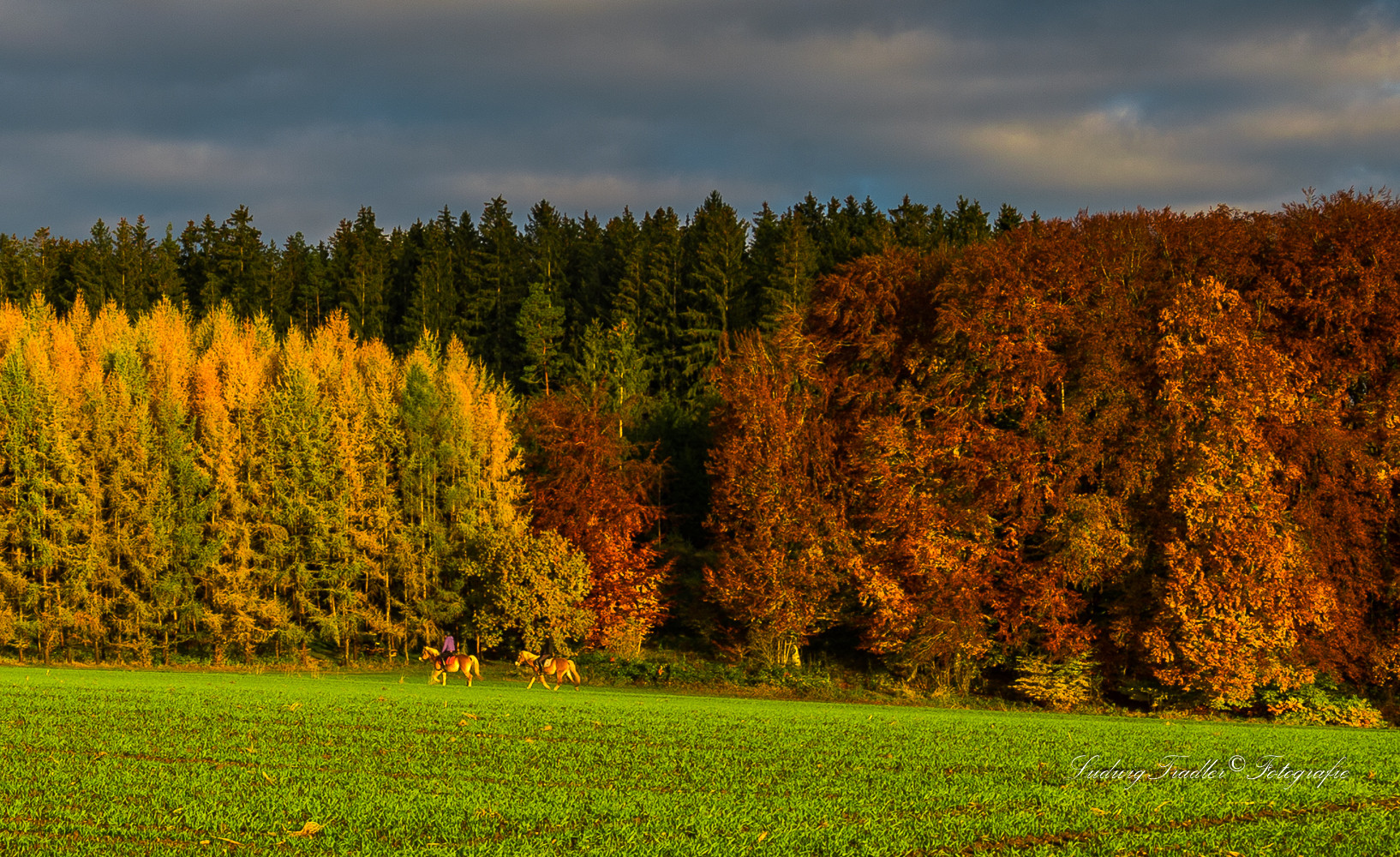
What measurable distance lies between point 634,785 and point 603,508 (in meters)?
38.5

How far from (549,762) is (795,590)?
28.6 meters

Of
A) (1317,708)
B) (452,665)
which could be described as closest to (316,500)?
(452,665)

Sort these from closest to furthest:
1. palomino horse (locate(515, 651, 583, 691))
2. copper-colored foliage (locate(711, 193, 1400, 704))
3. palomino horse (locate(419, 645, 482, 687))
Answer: palomino horse (locate(419, 645, 482, 687)) → palomino horse (locate(515, 651, 583, 691)) → copper-colored foliage (locate(711, 193, 1400, 704))

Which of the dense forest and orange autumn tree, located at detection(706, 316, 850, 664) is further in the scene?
orange autumn tree, located at detection(706, 316, 850, 664)

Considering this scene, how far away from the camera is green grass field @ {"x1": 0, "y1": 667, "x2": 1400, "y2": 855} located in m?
10.8

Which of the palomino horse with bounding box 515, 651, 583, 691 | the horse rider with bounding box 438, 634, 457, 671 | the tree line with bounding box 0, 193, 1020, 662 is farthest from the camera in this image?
the tree line with bounding box 0, 193, 1020, 662

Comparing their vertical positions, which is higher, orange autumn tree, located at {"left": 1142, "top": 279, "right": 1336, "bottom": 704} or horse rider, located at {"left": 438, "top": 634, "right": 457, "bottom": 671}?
orange autumn tree, located at {"left": 1142, "top": 279, "right": 1336, "bottom": 704}

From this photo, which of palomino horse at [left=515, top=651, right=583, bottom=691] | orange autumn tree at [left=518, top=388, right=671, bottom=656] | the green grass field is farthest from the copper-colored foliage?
the green grass field

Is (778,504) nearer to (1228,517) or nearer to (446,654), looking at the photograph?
(446,654)

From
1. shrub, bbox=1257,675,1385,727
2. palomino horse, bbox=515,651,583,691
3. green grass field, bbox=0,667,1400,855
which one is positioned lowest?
shrub, bbox=1257,675,1385,727

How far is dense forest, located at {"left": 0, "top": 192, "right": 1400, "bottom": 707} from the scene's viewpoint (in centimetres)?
3850

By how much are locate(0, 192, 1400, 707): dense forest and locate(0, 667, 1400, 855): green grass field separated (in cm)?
1618

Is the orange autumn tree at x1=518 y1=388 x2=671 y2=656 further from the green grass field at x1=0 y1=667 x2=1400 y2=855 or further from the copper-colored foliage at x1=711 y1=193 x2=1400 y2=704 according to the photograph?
the green grass field at x1=0 y1=667 x2=1400 y2=855

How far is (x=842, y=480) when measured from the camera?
45031mm
